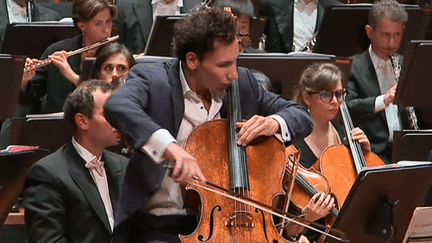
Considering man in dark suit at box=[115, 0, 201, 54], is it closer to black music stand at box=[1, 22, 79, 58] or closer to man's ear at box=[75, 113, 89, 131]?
black music stand at box=[1, 22, 79, 58]

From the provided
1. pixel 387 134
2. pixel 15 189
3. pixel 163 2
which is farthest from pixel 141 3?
pixel 15 189

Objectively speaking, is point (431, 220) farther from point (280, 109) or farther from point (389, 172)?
point (280, 109)

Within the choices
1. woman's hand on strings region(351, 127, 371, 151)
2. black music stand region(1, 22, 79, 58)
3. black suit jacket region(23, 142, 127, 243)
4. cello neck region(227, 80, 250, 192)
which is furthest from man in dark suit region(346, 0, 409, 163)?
cello neck region(227, 80, 250, 192)

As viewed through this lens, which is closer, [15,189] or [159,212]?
[159,212]

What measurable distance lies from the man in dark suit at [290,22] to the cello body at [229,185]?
8.83 feet

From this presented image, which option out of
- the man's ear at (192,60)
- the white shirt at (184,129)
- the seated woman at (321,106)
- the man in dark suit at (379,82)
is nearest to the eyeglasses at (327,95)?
the seated woman at (321,106)

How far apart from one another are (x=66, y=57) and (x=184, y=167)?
222 cm

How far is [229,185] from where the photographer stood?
7.71ft

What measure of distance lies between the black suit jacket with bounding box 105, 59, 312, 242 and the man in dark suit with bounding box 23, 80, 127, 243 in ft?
1.58

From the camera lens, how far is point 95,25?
4379mm

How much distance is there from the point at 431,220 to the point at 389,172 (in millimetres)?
242

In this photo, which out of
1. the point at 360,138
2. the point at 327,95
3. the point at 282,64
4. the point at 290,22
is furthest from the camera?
the point at 290,22

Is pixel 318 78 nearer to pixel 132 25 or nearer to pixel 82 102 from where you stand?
pixel 82 102

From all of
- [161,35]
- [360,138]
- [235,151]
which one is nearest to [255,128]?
[235,151]
